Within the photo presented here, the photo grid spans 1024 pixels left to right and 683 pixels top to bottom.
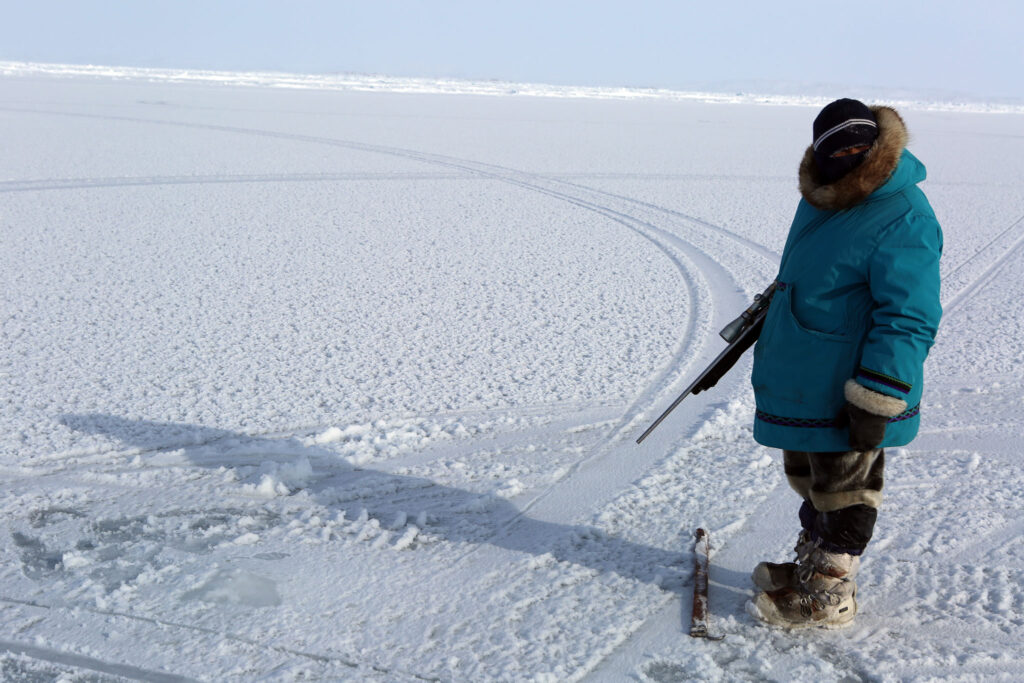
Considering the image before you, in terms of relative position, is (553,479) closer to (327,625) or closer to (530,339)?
(327,625)

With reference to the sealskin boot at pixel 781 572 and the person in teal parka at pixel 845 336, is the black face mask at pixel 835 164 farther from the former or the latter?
the sealskin boot at pixel 781 572

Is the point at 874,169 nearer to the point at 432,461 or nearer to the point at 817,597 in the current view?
the point at 817,597

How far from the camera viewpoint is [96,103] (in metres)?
19.9

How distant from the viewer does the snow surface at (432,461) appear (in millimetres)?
2328

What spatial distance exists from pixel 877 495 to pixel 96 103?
21.0 metres

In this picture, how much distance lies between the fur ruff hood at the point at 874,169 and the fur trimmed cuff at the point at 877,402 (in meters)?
0.42

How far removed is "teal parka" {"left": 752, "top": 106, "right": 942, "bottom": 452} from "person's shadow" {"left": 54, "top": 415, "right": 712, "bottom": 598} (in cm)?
67

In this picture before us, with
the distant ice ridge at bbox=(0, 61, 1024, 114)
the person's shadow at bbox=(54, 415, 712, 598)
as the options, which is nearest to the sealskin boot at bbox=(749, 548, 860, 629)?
the person's shadow at bbox=(54, 415, 712, 598)

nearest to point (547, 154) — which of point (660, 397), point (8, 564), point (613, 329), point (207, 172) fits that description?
point (207, 172)

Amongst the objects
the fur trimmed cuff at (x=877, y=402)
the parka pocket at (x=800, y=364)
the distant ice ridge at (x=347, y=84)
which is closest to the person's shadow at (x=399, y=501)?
the parka pocket at (x=800, y=364)

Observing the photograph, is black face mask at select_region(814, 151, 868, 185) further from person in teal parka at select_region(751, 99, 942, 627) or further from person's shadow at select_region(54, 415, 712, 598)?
person's shadow at select_region(54, 415, 712, 598)

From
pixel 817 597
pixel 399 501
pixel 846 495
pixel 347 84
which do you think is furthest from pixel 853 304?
pixel 347 84

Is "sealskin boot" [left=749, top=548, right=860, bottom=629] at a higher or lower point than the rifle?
lower

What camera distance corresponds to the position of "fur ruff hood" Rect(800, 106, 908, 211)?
1.99 metres
